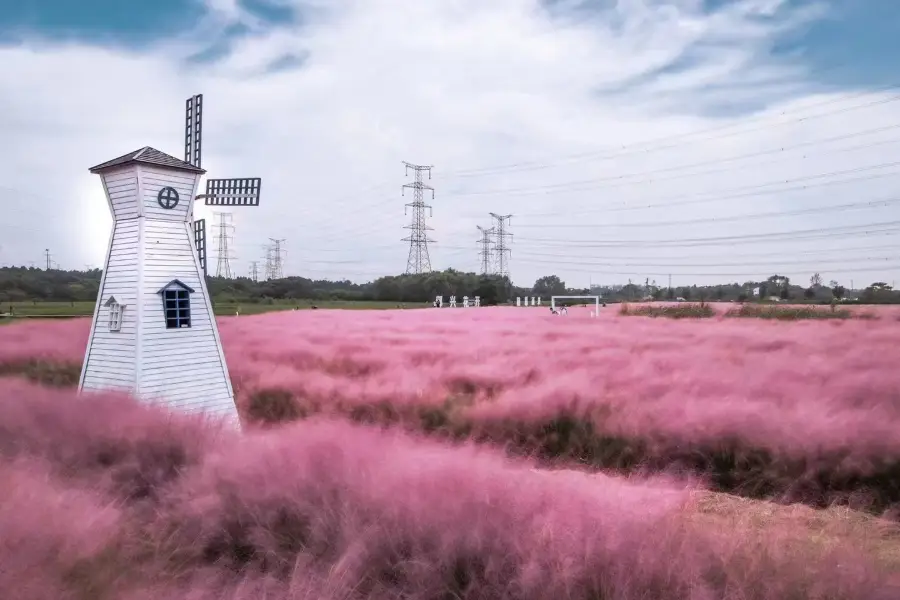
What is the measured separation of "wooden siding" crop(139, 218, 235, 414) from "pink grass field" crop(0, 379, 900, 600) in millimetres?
2511

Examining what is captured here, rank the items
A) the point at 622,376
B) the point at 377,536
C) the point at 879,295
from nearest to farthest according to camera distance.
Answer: the point at 377,536
the point at 622,376
the point at 879,295

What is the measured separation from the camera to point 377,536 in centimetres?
496

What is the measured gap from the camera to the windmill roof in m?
9.36

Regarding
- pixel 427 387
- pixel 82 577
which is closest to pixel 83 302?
pixel 427 387

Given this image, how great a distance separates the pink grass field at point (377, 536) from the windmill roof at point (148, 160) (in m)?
4.79

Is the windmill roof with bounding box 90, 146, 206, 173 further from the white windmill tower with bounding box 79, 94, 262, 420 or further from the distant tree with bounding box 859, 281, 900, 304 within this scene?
the distant tree with bounding box 859, 281, 900, 304

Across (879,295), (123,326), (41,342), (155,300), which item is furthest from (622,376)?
(879,295)

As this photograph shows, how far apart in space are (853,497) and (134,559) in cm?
815

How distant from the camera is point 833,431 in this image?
8.32m

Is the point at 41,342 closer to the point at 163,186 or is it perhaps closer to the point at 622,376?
the point at 163,186

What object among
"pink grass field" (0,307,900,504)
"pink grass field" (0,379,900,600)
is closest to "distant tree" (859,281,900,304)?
"pink grass field" (0,307,900,504)

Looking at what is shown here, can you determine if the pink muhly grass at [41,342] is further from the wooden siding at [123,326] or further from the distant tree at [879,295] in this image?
the distant tree at [879,295]

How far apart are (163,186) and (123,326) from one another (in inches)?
93.5

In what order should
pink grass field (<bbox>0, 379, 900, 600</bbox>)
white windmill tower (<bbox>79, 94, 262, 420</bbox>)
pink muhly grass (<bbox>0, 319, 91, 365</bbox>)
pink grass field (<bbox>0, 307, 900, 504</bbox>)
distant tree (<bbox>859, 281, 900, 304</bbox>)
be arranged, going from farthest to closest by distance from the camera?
distant tree (<bbox>859, 281, 900, 304</bbox>) → pink muhly grass (<bbox>0, 319, 91, 365</bbox>) → white windmill tower (<bbox>79, 94, 262, 420</bbox>) → pink grass field (<bbox>0, 307, 900, 504</bbox>) → pink grass field (<bbox>0, 379, 900, 600</bbox>)
